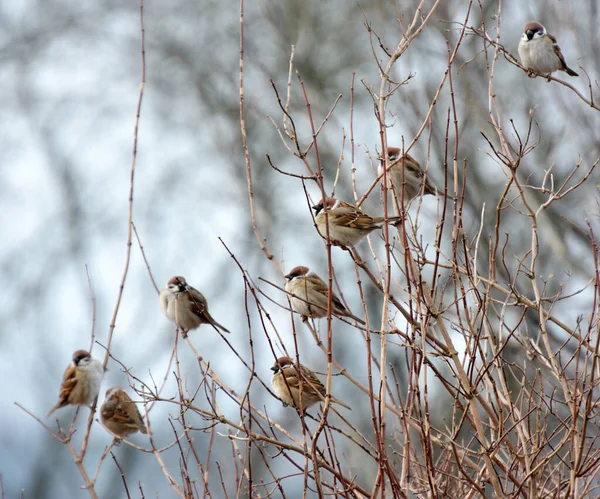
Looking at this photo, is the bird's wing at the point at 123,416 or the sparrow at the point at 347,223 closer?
the sparrow at the point at 347,223

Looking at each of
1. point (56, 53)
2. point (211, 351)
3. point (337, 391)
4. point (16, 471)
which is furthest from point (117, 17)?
point (16, 471)

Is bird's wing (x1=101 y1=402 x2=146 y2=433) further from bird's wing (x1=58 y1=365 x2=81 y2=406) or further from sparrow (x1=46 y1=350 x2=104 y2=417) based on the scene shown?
bird's wing (x1=58 y1=365 x2=81 y2=406)

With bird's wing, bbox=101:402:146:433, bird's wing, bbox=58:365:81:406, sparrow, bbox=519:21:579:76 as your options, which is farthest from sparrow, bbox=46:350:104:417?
sparrow, bbox=519:21:579:76

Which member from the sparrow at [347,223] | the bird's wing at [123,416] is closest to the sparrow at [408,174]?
the sparrow at [347,223]

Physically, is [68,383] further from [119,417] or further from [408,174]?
[408,174]

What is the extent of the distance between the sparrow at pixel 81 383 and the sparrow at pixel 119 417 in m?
0.15

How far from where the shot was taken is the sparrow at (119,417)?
6.04 m

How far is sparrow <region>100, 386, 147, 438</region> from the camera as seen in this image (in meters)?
6.04

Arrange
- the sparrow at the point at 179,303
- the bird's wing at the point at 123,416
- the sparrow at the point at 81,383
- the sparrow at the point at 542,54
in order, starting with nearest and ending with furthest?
the sparrow at the point at 81,383, the bird's wing at the point at 123,416, the sparrow at the point at 179,303, the sparrow at the point at 542,54

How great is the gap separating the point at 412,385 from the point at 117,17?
12527mm

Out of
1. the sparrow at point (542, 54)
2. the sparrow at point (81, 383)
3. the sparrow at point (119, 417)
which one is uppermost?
the sparrow at point (542, 54)

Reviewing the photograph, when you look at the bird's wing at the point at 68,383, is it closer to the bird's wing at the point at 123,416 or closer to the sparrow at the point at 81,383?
the sparrow at the point at 81,383

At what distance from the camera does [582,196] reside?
35.2ft

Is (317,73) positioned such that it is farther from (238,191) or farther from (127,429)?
(127,429)
